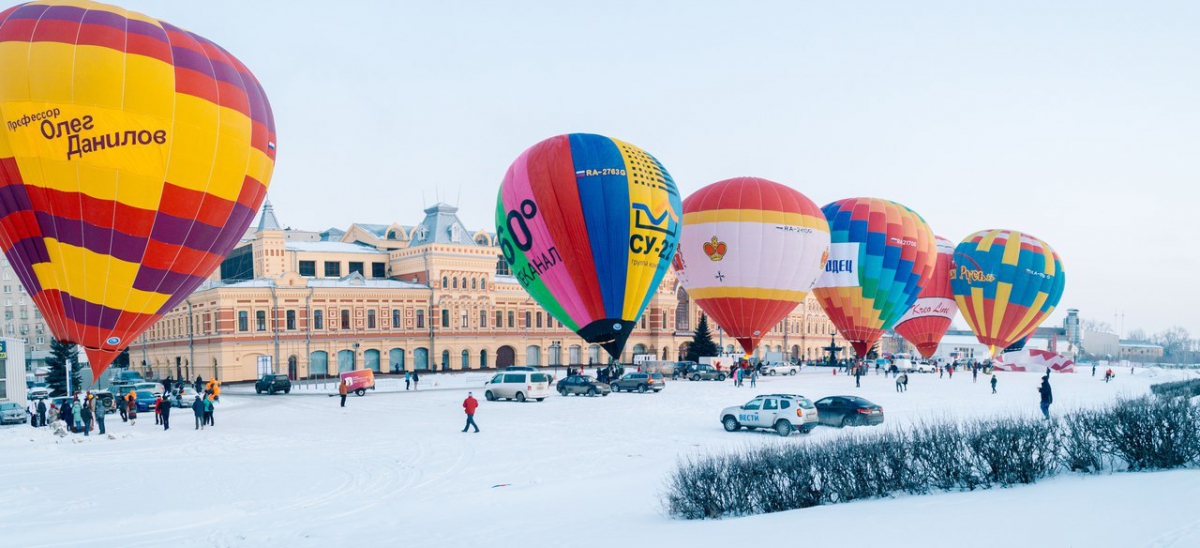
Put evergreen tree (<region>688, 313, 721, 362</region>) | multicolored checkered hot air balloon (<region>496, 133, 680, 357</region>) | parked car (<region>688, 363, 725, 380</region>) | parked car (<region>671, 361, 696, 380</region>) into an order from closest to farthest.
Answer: multicolored checkered hot air balloon (<region>496, 133, 680, 357</region>), parked car (<region>688, 363, 725, 380</region>), parked car (<region>671, 361, 696, 380</region>), evergreen tree (<region>688, 313, 721, 362</region>)

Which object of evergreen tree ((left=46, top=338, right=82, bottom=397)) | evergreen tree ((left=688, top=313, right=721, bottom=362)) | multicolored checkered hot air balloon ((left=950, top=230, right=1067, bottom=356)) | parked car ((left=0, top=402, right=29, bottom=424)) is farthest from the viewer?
evergreen tree ((left=688, top=313, right=721, bottom=362))

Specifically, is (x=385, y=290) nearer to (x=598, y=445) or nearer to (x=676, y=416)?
(x=676, y=416)

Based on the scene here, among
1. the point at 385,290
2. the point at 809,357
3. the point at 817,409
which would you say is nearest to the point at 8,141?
the point at 817,409

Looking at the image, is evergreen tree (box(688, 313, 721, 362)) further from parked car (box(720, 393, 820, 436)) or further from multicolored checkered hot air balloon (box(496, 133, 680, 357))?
parked car (box(720, 393, 820, 436))

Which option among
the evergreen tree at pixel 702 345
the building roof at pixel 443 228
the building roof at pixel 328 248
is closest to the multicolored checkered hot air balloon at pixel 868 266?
the evergreen tree at pixel 702 345

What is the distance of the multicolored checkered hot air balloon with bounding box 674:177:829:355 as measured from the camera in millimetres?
41844

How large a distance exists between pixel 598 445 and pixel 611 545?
11378 millimetres

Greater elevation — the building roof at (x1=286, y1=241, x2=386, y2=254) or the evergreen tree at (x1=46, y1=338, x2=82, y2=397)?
the building roof at (x1=286, y1=241, x2=386, y2=254)

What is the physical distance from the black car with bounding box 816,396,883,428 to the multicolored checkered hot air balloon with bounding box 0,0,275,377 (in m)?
18.9

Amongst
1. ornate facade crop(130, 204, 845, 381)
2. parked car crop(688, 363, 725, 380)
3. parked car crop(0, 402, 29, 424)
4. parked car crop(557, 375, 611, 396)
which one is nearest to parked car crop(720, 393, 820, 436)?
parked car crop(557, 375, 611, 396)

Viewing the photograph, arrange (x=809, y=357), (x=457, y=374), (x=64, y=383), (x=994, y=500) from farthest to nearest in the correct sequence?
(x=809, y=357)
(x=457, y=374)
(x=64, y=383)
(x=994, y=500)

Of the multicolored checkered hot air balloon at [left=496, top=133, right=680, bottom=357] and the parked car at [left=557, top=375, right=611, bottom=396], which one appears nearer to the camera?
the multicolored checkered hot air balloon at [left=496, top=133, right=680, bottom=357]

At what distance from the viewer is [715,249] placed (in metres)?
42.2

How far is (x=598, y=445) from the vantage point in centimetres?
2319
